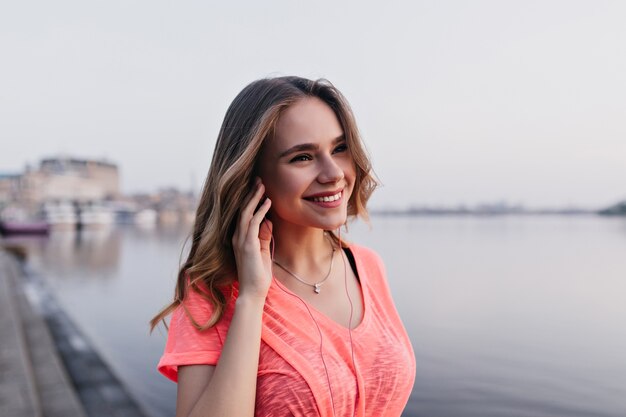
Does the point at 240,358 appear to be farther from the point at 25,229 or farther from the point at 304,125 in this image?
the point at 25,229

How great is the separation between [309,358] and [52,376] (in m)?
4.87

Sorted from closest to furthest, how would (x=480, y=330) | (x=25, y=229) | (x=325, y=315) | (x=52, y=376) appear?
(x=325, y=315)
(x=52, y=376)
(x=480, y=330)
(x=25, y=229)

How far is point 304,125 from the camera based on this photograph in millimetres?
1317

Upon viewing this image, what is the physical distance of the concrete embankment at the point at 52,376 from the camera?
3.97m

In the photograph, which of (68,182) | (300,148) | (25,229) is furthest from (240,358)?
(68,182)

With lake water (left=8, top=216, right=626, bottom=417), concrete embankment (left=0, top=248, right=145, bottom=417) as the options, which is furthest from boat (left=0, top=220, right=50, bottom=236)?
concrete embankment (left=0, top=248, right=145, bottom=417)

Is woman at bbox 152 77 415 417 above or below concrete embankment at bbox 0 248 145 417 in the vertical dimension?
above

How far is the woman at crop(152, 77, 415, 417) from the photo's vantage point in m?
1.19

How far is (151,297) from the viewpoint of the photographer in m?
15.8

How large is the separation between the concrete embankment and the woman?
3010 mm

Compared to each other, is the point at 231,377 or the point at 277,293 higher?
the point at 277,293

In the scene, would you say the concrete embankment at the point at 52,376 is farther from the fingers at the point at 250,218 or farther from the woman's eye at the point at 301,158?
the woman's eye at the point at 301,158

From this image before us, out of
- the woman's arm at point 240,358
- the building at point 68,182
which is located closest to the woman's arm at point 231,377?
the woman's arm at point 240,358

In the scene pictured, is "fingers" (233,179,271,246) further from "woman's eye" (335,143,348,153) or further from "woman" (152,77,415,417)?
"woman's eye" (335,143,348,153)
